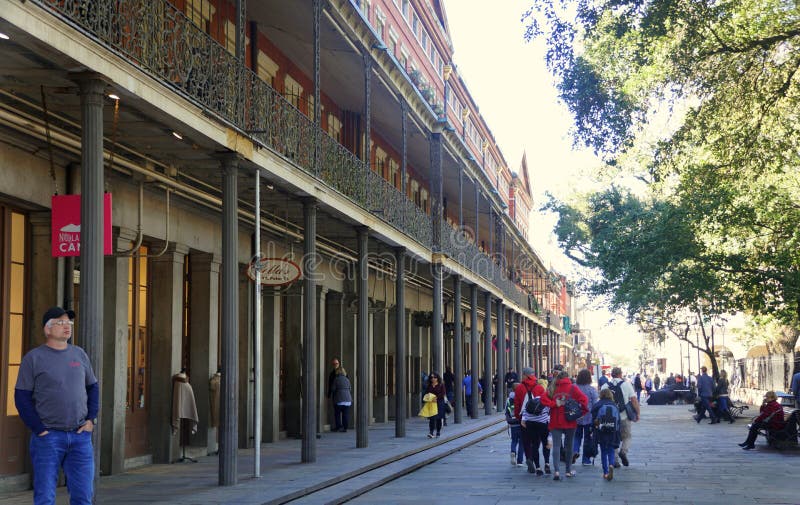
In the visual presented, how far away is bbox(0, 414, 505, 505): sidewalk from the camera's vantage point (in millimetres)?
12828

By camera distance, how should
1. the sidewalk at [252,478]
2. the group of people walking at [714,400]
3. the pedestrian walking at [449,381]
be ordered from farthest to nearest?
1. the group of people walking at [714,400]
2. the pedestrian walking at [449,381]
3. the sidewalk at [252,478]

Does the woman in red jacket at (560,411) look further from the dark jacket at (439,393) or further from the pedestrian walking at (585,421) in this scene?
the dark jacket at (439,393)

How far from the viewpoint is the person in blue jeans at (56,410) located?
795 centimetres

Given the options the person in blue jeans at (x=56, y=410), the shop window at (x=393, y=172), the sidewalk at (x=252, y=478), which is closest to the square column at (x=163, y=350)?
the sidewalk at (x=252, y=478)

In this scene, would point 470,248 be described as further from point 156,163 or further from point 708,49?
point 156,163

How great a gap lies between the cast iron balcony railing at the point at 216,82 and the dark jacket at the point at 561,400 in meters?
5.39

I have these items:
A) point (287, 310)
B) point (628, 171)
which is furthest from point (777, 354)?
point (287, 310)

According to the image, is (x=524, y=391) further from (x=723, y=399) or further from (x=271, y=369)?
(x=723, y=399)

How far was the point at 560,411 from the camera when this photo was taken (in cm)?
1622

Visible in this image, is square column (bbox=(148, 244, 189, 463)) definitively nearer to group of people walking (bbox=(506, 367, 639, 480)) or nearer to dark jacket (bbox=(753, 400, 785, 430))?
group of people walking (bbox=(506, 367, 639, 480))

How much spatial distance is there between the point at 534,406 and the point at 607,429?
120 cm

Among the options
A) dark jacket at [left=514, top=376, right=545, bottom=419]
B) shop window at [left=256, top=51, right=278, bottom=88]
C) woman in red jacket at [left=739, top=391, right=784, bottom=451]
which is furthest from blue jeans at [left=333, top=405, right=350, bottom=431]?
woman in red jacket at [left=739, top=391, right=784, bottom=451]

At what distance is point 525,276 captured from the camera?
2267 inches

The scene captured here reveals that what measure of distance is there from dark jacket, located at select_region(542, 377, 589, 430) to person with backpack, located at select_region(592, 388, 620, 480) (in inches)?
14.1
